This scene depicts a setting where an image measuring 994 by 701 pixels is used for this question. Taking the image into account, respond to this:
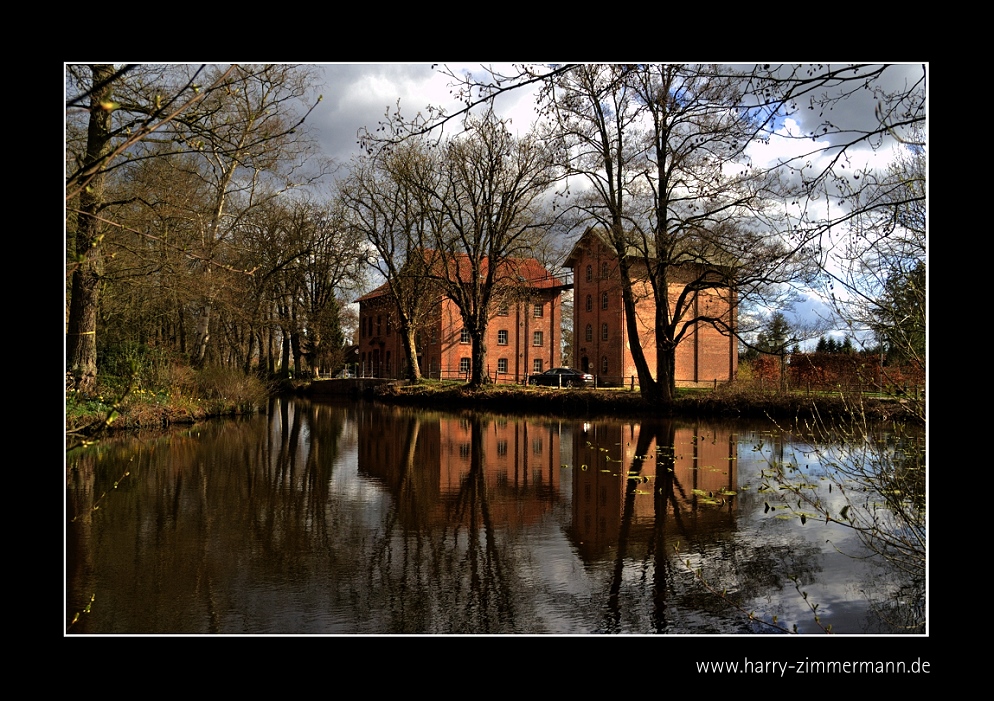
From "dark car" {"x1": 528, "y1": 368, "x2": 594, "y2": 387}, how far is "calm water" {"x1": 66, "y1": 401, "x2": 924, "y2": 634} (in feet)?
89.7

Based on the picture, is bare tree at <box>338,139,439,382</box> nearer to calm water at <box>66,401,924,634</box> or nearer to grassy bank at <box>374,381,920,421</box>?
grassy bank at <box>374,381,920,421</box>

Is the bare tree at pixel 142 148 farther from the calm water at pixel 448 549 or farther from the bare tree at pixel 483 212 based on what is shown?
the bare tree at pixel 483 212

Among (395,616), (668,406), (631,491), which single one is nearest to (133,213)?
(631,491)

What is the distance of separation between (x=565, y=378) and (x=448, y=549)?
35285 millimetres

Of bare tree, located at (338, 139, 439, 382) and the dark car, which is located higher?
bare tree, located at (338, 139, 439, 382)

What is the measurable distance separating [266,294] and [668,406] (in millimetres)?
21472

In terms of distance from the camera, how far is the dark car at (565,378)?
40.8 m

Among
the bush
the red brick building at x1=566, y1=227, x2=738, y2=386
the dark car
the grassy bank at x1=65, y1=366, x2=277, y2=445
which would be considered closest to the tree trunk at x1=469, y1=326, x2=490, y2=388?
the dark car

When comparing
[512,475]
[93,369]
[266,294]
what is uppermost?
[266,294]

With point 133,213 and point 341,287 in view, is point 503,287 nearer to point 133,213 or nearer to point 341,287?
point 341,287

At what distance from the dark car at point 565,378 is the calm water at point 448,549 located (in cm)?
2735

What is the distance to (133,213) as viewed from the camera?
16047mm

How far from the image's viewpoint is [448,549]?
6.75 m

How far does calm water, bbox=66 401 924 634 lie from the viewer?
16.1 feet
